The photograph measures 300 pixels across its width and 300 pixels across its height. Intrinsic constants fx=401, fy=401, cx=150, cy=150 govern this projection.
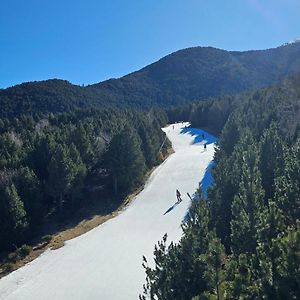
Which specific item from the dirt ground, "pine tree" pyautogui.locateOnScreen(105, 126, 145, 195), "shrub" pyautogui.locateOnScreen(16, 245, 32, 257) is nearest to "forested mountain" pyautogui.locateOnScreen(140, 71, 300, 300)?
the dirt ground

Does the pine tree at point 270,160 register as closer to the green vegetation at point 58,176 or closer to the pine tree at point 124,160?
the green vegetation at point 58,176

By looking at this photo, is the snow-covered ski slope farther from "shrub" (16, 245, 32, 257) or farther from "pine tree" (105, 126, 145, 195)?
"pine tree" (105, 126, 145, 195)

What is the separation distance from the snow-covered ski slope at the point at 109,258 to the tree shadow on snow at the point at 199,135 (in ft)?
110

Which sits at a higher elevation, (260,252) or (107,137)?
(107,137)

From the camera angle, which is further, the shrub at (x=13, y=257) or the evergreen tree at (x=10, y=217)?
the evergreen tree at (x=10, y=217)

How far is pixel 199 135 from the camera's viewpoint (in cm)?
9469

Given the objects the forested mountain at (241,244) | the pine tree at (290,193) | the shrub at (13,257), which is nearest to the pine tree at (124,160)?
the shrub at (13,257)

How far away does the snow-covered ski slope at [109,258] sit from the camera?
87.1 feet

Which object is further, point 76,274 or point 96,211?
point 96,211

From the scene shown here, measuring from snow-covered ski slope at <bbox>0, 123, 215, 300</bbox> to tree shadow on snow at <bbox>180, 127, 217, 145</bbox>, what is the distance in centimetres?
3345

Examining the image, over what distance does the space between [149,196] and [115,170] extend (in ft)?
18.3

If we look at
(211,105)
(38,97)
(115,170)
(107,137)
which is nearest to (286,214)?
(115,170)

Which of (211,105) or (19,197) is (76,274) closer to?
(19,197)

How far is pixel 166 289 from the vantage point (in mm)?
13688
